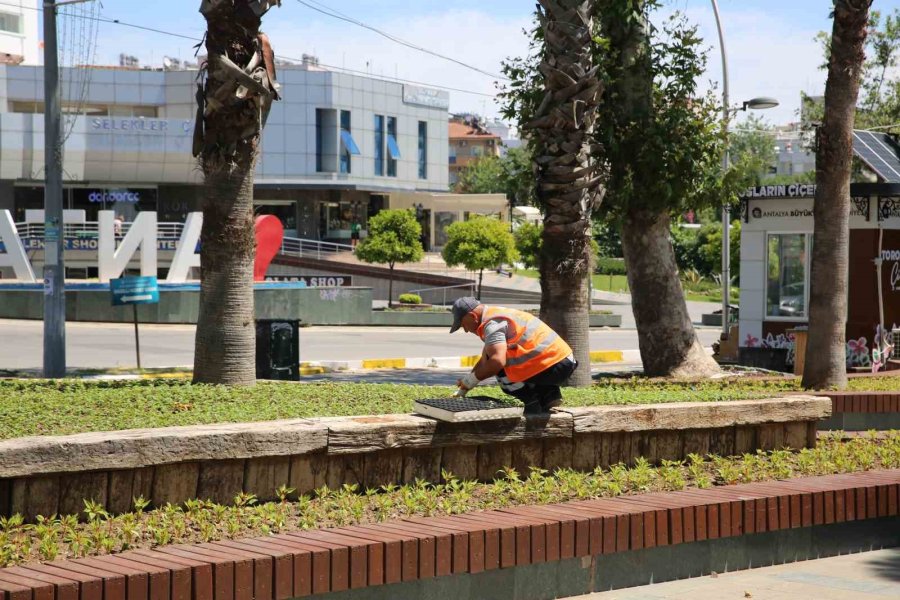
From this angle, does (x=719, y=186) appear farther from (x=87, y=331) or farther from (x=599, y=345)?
(x=87, y=331)

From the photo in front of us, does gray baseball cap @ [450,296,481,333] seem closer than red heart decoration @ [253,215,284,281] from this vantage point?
Yes

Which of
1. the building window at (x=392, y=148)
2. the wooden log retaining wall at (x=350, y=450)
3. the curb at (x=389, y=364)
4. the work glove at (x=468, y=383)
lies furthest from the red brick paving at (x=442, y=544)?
the building window at (x=392, y=148)

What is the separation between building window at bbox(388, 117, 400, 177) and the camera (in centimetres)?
7531

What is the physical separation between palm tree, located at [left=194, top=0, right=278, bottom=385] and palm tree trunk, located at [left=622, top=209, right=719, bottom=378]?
8.48m

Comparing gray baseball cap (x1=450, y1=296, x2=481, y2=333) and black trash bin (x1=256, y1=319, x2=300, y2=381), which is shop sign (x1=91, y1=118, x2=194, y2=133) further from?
gray baseball cap (x1=450, y1=296, x2=481, y2=333)

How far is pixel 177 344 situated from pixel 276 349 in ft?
30.6

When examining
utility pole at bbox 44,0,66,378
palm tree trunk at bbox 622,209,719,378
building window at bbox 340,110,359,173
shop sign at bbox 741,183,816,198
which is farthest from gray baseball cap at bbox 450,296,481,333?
building window at bbox 340,110,359,173

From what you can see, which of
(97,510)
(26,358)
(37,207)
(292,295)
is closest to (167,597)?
(97,510)

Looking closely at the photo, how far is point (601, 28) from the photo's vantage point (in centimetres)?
1861

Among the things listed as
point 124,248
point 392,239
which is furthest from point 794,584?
point 392,239

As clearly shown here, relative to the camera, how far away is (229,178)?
1191 centimetres

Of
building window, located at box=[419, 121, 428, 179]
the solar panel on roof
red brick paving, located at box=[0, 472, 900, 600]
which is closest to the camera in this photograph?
red brick paving, located at box=[0, 472, 900, 600]

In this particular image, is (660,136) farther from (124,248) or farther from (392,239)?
(392,239)

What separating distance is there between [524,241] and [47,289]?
33.1 m
